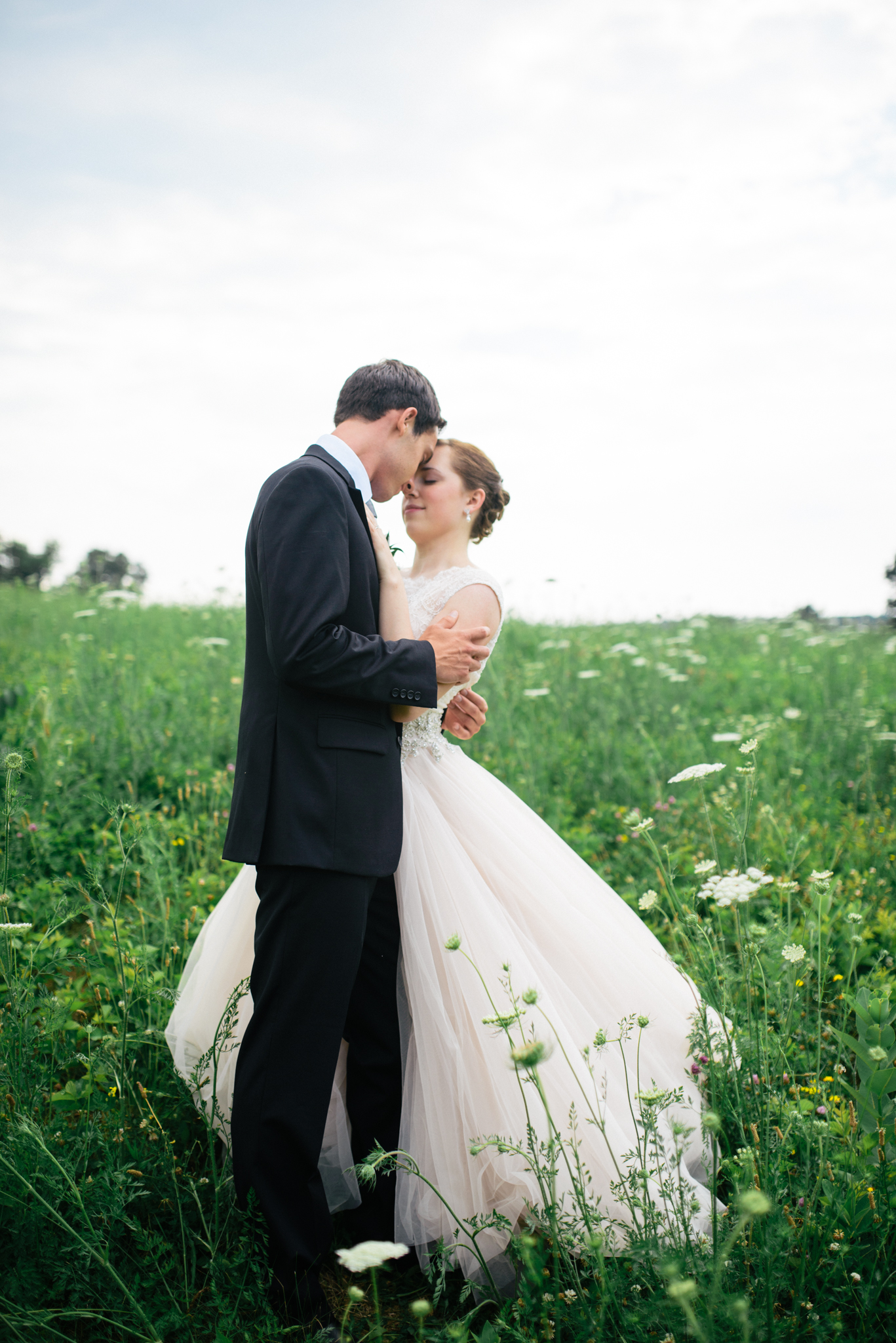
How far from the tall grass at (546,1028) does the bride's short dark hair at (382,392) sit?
1351 mm

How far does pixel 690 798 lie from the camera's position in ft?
15.6

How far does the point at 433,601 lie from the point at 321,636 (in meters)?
0.92

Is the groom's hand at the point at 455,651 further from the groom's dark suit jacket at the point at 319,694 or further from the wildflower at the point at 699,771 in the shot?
the wildflower at the point at 699,771

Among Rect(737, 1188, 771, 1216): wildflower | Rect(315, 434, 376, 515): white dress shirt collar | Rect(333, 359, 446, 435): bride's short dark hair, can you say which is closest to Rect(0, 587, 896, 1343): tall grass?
Rect(737, 1188, 771, 1216): wildflower

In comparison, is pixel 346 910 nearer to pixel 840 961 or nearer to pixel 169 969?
pixel 169 969

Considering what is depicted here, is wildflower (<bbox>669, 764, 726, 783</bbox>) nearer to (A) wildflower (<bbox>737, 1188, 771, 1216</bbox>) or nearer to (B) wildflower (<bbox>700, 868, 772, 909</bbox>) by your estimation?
(B) wildflower (<bbox>700, 868, 772, 909</bbox>)

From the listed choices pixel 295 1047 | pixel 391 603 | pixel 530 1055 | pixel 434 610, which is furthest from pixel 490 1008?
pixel 434 610

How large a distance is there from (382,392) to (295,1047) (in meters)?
1.85

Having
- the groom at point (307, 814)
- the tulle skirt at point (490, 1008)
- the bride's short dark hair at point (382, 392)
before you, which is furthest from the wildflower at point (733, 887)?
the bride's short dark hair at point (382, 392)

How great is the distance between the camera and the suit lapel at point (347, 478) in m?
2.22

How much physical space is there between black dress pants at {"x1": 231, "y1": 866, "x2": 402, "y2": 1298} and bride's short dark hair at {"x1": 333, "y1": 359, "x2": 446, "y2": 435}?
4.40ft

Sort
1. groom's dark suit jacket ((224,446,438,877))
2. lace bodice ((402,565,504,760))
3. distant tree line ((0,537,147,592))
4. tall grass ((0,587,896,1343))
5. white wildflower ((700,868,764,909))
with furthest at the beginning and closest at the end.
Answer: distant tree line ((0,537,147,592)) < lace bodice ((402,565,504,760)) < white wildflower ((700,868,764,909)) < groom's dark suit jacket ((224,446,438,877)) < tall grass ((0,587,896,1343))

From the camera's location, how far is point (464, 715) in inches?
121

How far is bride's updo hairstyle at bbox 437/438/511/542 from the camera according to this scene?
10.1 ft
